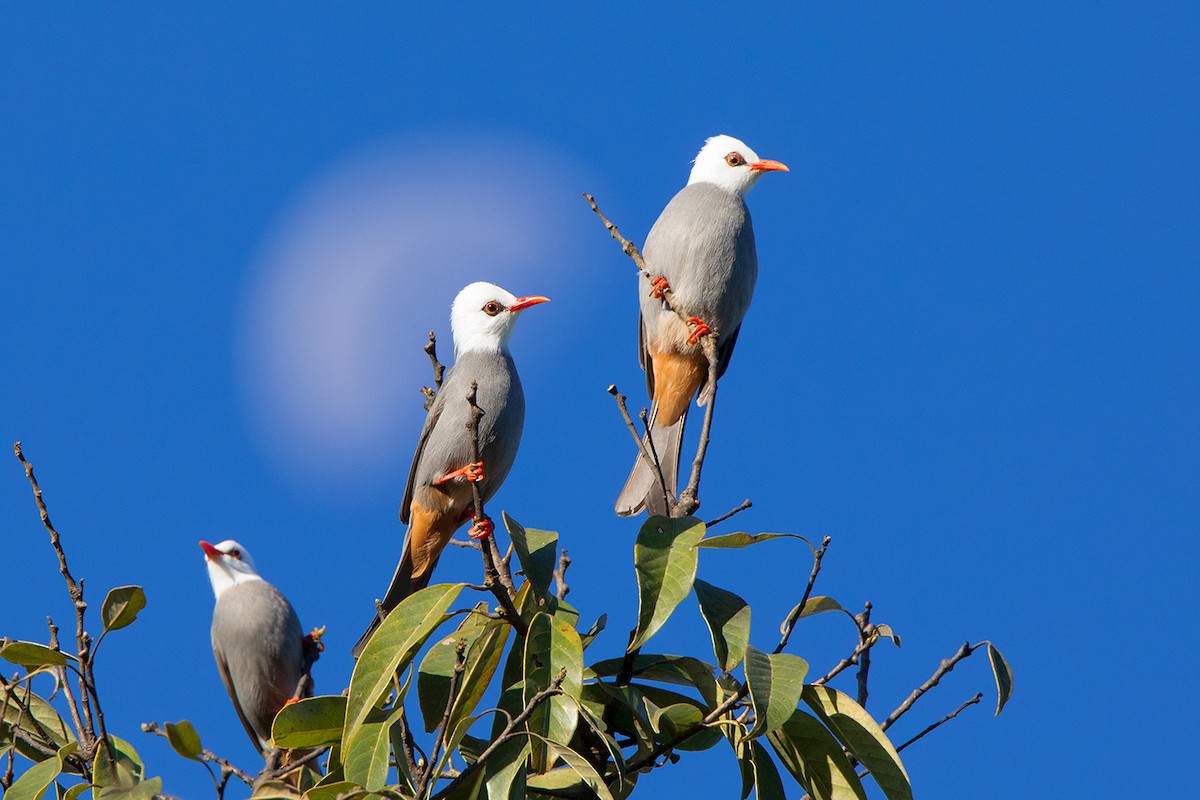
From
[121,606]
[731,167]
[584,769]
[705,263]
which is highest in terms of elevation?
[731,167]

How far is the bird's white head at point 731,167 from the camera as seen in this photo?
6691 millimetres

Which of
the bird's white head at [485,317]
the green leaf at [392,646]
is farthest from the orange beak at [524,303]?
the green leaf at [392,646]

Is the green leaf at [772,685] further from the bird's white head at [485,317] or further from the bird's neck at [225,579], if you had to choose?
the bird's neck at [225,579]

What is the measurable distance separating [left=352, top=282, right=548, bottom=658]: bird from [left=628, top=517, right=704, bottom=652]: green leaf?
6.13 feet

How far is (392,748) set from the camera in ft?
10.4

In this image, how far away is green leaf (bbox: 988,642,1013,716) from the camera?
130 inches

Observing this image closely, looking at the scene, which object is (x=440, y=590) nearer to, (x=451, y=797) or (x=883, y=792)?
(x=451, y=797)

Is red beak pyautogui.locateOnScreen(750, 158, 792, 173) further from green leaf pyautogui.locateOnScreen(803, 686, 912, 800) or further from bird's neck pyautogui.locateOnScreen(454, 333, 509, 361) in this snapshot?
green leaf pyautogui.locateOnScreen(803, 686, 912, 800)

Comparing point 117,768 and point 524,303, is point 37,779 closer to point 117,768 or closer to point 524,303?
point 117,768

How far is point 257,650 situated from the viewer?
21.4ft

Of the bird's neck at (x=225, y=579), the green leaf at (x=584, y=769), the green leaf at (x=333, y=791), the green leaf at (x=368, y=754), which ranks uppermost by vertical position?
A: the bird's neck at (x=225, y=579)

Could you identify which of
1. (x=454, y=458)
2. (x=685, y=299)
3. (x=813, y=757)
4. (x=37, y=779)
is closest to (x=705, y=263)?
(x=685, y=299)

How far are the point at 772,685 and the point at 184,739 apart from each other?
1.35 m

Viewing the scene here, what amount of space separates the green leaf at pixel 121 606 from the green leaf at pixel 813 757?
5.66 feet
